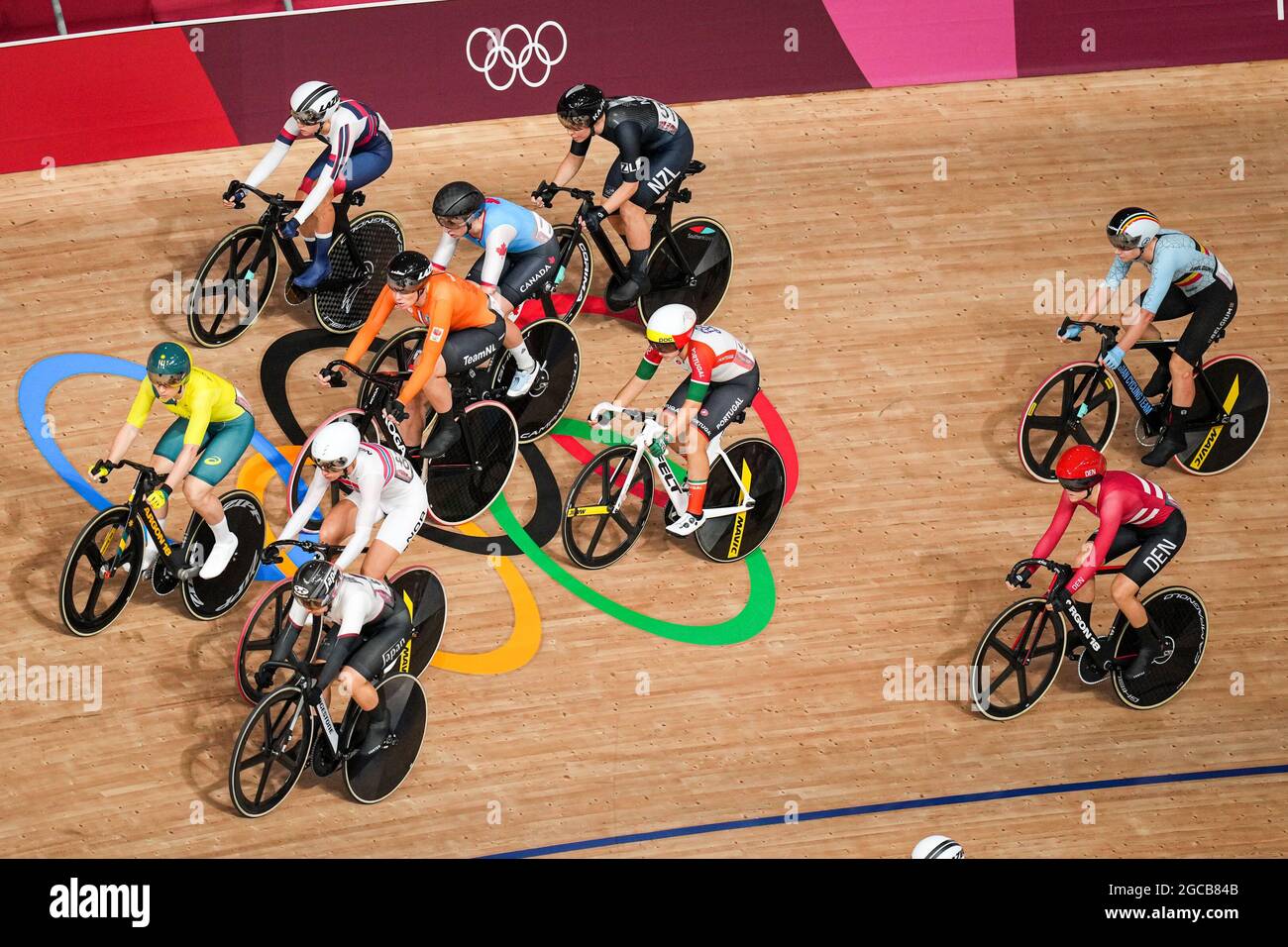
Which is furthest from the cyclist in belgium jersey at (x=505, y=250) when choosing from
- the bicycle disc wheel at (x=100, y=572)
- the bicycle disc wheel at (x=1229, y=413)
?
the bicycle disc wheel at (x=1229, y=413)

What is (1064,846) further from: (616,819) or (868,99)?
(868,99)

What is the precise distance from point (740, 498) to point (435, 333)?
2.01 m

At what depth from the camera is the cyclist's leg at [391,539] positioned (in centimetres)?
783

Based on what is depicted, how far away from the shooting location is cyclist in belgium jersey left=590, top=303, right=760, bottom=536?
328 inches

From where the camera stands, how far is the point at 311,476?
922 cm

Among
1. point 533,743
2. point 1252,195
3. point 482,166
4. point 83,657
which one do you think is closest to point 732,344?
point 533,743

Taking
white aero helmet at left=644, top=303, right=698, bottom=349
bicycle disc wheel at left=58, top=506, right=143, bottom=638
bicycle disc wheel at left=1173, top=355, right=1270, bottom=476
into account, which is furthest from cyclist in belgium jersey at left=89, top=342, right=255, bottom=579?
bicycle disc wheel at left=1173, top=355, right=1270, bottom=476

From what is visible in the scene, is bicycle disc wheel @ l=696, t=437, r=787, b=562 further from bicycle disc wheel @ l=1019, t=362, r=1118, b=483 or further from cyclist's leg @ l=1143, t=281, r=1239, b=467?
cyclist's leg @ l=1143, t=281, r=1239, b=467

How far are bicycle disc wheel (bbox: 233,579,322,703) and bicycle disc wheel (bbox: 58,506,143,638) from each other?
28.4 inches

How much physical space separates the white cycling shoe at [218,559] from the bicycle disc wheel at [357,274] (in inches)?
77.0

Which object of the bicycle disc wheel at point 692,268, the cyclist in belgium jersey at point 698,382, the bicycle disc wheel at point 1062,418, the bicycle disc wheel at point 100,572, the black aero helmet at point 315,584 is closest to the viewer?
the black aero helmet at point 315,584

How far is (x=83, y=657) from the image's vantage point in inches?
327

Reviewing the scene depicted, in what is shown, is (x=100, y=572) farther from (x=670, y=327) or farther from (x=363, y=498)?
(x=670, y=327)

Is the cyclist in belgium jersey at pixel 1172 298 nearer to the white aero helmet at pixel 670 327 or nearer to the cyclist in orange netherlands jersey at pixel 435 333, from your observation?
the white aero helmet at pixel 670 327
